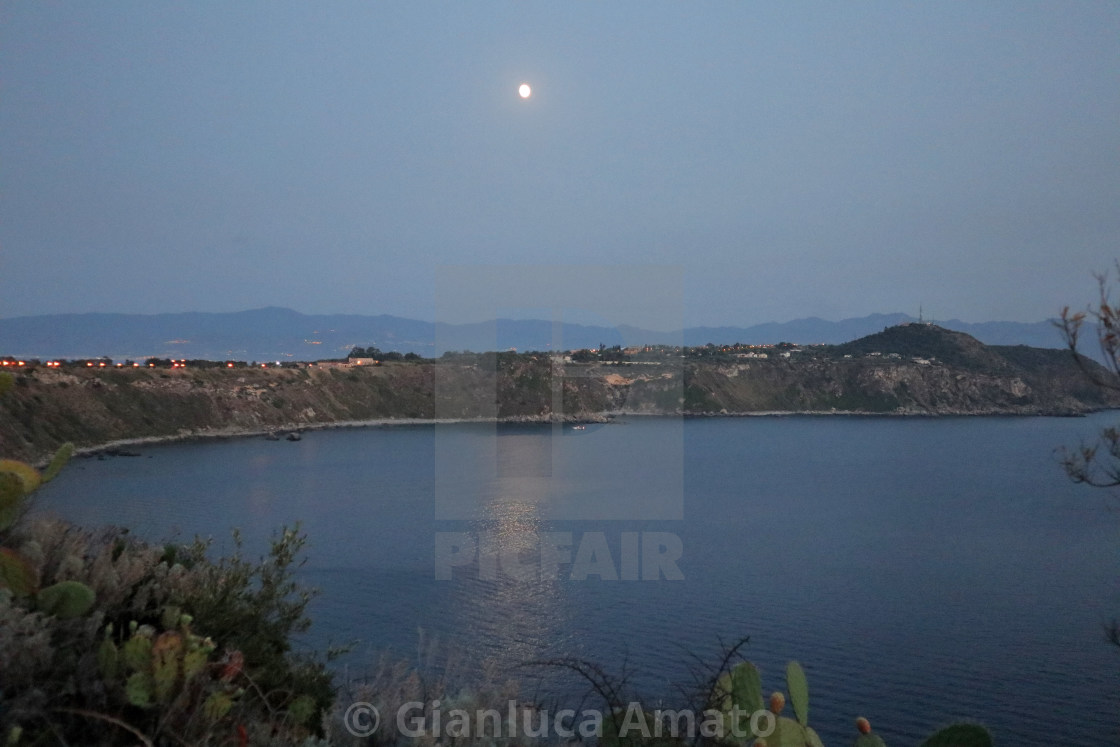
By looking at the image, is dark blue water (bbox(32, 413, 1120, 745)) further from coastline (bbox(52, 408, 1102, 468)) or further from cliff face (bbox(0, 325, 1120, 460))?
cliff face (bbox(0, 325, 1120, 460))

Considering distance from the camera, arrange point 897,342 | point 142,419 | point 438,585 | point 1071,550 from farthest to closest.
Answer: point 897,342, point 142,419, point 1071,550, point 438,585

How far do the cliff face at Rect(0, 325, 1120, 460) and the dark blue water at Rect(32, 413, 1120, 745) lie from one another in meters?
4.67

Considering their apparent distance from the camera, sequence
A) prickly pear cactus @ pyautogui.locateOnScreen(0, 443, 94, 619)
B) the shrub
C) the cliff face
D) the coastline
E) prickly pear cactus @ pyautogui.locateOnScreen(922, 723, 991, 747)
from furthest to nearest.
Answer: the coastline < the cliff face < prickly pear cactus @ pyautogui.locateOnScreen(922, 723, 991, 747) < prickly pear cactus @ pyautogui.locateOnScreen(0, 443, 94, 619) < the shrub

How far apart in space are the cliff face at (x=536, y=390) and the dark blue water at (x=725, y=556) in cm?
467

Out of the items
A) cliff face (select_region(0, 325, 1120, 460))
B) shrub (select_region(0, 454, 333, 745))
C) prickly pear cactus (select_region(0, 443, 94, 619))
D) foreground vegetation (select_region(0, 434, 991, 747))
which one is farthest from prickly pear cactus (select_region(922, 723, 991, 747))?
cliff face (select_region(0, 325, 1120, 460))

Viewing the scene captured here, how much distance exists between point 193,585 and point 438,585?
14547 mm

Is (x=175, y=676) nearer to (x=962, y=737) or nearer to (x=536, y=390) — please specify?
(x=962, y=737)

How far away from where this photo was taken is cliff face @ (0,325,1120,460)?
143ft

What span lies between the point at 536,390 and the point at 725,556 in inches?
1788

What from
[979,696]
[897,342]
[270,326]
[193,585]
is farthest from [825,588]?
[270,326]

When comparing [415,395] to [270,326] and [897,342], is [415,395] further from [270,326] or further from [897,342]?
[270,326]

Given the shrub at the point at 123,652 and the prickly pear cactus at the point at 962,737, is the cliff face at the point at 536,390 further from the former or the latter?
the shrub at the point at 123,652

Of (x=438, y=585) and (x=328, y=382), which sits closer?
(x=438, y=585)

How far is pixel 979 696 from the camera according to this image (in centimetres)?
1163
